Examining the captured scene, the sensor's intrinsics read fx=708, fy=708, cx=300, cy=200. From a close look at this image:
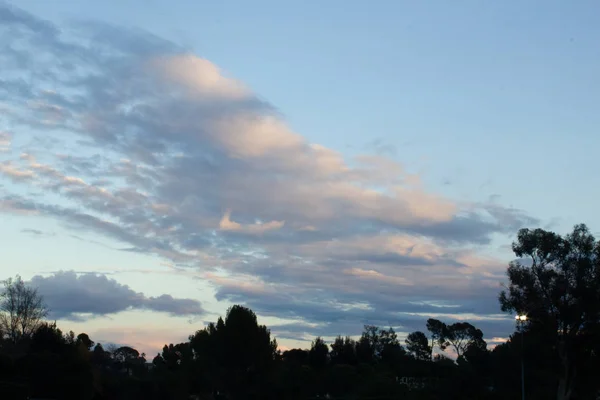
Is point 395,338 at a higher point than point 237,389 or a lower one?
higher

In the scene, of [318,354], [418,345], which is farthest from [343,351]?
[418,345]

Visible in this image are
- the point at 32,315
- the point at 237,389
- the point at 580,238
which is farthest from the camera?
the point at 32,315

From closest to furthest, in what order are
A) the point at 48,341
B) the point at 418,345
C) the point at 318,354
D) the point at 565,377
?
the point at 565,377
the point at 48,341
the point at 318,354
the point at 418,345

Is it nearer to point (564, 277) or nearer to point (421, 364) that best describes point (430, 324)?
point (421, 364)

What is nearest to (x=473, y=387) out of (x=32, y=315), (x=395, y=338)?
(x=32, y=315)

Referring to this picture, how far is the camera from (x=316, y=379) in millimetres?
98062

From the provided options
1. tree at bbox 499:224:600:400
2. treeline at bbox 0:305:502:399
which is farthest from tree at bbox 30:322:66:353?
tree at bbox 499:224:600:400

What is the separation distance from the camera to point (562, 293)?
67.7 m

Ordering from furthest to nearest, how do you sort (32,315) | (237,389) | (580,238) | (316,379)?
(32,315), (316,379), (237,389), (580,238)

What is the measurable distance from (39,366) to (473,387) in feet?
158

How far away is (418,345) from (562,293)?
410 ft

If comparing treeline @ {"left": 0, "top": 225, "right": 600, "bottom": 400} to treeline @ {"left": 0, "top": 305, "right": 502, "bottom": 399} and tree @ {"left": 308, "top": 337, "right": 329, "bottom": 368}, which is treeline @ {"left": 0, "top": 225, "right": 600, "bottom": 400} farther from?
tree @ {"left": 308, "top": 337, "right": 329, "bottom": 368}

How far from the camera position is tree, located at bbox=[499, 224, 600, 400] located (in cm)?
6662

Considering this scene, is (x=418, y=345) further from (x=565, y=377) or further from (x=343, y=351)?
(x=565, y=377)
